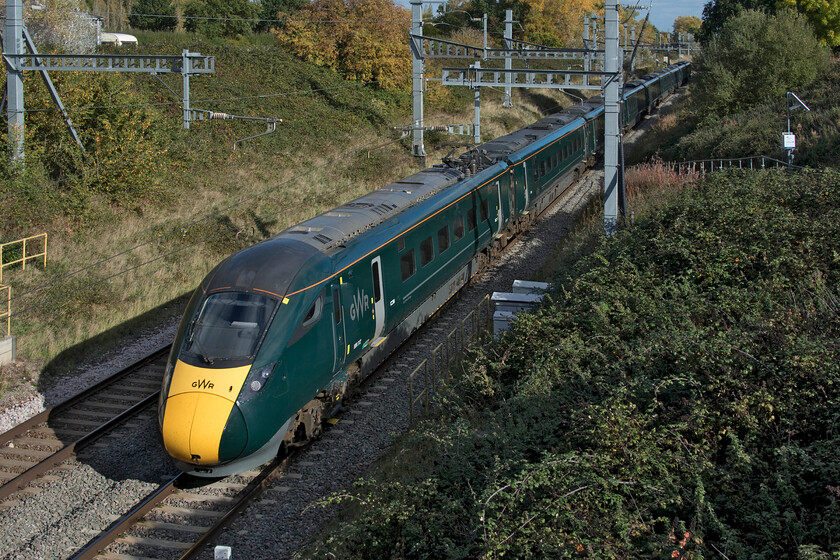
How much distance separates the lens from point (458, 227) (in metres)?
16.0

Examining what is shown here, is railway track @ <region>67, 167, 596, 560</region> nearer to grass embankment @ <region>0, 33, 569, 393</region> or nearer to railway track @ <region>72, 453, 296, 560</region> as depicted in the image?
railway track @ <region>72, 453, 296, 560</region>

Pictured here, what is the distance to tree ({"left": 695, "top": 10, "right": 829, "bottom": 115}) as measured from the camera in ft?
99.9

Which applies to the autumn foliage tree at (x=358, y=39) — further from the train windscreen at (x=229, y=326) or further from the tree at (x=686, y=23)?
the tree at (x=686, y=23)

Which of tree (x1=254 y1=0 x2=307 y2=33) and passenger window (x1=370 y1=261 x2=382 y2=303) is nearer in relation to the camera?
passenger window (x1=370 y1=261 x2=382 y2=303)

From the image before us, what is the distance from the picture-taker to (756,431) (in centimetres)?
706

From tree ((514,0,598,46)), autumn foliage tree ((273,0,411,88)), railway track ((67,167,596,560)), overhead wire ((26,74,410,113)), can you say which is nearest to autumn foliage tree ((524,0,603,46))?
tree ((514,0,598,46))

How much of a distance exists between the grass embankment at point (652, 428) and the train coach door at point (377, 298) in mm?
1584

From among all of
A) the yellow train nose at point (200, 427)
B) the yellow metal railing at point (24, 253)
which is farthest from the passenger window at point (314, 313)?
the yellow metal railing at point (24, 253)

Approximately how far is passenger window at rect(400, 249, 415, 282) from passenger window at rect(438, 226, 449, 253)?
1487mm

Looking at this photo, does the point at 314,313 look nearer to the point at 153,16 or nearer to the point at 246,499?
the point at 246,499

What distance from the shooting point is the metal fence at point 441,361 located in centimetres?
1205

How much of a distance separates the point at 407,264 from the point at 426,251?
0.98 meters

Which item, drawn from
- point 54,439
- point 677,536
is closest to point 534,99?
point 54,439

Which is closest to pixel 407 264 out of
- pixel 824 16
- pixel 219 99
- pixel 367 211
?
pixel 367 211
